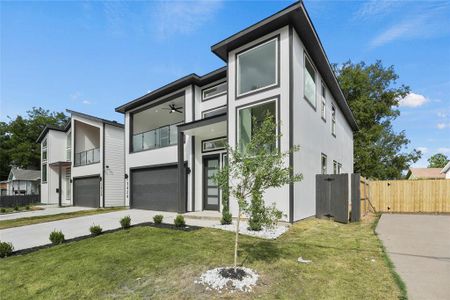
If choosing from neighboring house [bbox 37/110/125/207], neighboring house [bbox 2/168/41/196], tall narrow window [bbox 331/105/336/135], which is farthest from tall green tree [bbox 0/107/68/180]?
tall narrow window [bbox 331/105/336/135]

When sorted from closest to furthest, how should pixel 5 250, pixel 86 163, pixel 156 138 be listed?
pixel 5 250 → pixel 156 138 → pixel 86 163

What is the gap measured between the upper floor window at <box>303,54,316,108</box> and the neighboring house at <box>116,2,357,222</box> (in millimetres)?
39

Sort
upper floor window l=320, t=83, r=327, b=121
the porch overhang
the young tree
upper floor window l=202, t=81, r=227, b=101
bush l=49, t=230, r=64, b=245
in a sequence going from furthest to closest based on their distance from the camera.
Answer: upper floor window l=202, t=81, r=227, b=101 < upper floor window l=320, t=83, r=327, b=121 < the porch overhang < bush l=49, t=230, r=64, b=245 < the young tree

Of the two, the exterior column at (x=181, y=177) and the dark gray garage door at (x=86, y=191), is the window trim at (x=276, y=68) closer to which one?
the exterior column at (x=181, y=177)

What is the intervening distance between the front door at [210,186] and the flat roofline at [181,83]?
3.72 meters

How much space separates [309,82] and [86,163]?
16658mm

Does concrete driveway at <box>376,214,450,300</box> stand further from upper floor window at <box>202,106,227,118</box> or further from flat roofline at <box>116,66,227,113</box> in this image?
flat roofline at <box>116,66,227,113</box>

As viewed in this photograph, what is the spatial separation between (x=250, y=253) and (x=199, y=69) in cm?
1051

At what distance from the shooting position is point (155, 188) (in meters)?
14.6

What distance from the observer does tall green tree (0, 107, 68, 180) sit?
38.4 meters

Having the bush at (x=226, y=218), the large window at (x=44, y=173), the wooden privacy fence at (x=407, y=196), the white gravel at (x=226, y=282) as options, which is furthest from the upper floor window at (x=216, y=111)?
the large window at (x=44, y=173)

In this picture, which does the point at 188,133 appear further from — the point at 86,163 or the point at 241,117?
the point at 86,163

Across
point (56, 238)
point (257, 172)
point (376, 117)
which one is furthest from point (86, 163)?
point (376, 117)

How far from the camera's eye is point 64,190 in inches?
922
